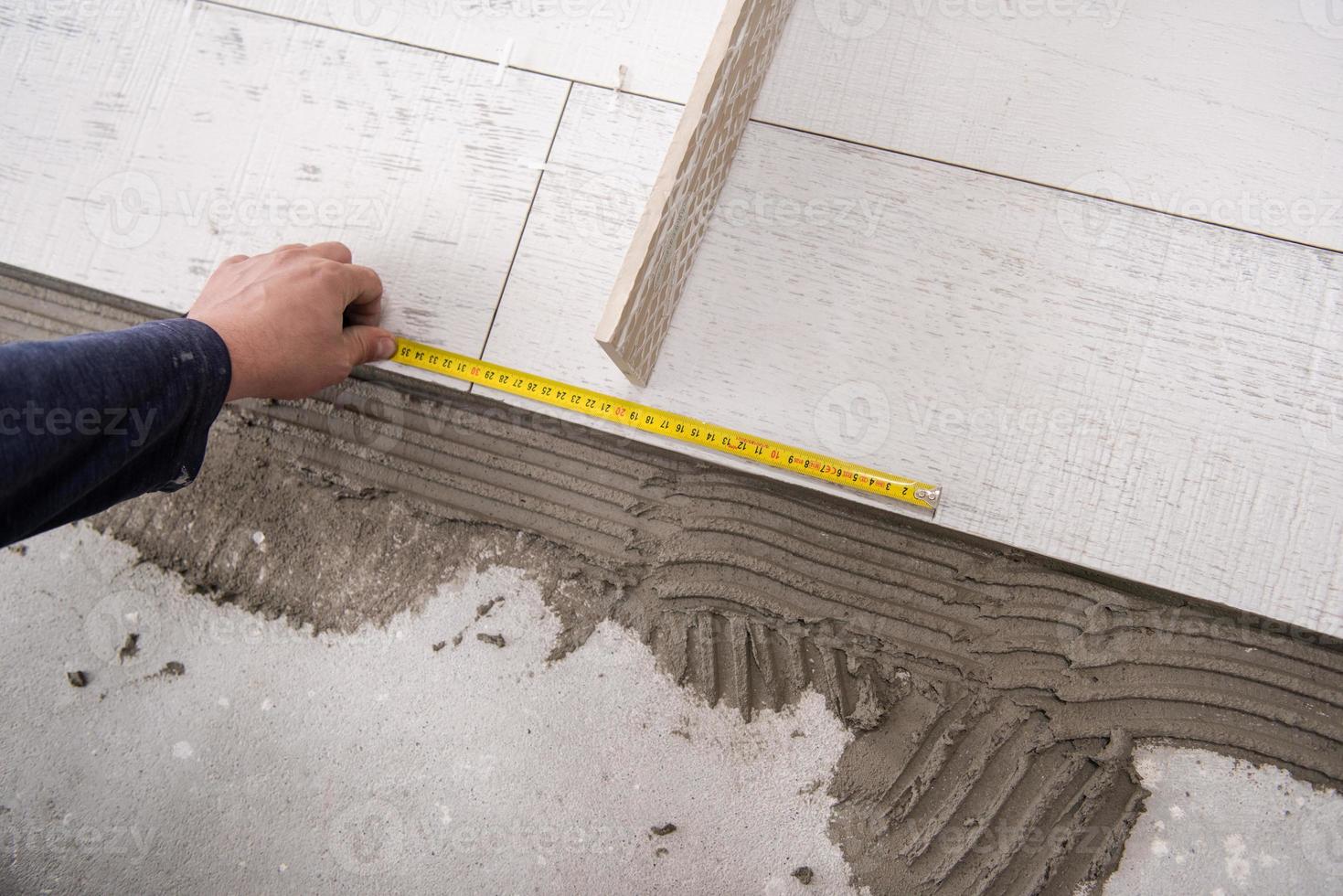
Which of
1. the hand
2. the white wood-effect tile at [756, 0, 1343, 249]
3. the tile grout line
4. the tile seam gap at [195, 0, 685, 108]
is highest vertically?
the white wood-effect tile at [756, 0, 1343, 249]

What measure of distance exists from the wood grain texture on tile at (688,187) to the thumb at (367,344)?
0.61 meters

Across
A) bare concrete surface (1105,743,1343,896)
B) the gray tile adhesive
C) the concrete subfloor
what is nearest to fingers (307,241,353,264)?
the gray tile adhesive

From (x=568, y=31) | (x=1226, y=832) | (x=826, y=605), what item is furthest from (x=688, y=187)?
(x=1226, y=832)

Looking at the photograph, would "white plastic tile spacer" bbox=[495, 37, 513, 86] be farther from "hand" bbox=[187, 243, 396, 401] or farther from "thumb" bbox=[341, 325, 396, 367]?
"thumb" bbox=[341, 325, 396, 367]

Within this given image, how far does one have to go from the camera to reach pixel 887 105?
208 cm

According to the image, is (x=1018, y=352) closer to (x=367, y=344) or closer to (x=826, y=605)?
(x=826, y=605)

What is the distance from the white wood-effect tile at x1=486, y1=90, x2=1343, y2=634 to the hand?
0.33 m

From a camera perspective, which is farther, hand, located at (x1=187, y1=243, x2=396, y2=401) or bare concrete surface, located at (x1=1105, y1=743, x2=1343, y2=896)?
bare concrete surface, located at (x1=1105, y1=743, x2=1343, y2=896)

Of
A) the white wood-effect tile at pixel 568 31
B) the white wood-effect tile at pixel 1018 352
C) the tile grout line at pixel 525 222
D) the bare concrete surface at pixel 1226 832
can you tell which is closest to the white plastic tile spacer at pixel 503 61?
the white wood-effect tile at pixel 568 31

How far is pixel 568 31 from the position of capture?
2.13m

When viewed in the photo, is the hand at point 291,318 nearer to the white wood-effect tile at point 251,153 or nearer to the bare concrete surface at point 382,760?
the white wood-effect tile at point 251,153

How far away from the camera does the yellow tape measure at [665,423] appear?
1.97 metres

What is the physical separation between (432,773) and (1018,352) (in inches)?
68.6

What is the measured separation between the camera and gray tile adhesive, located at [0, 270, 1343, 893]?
1948 millimetres
